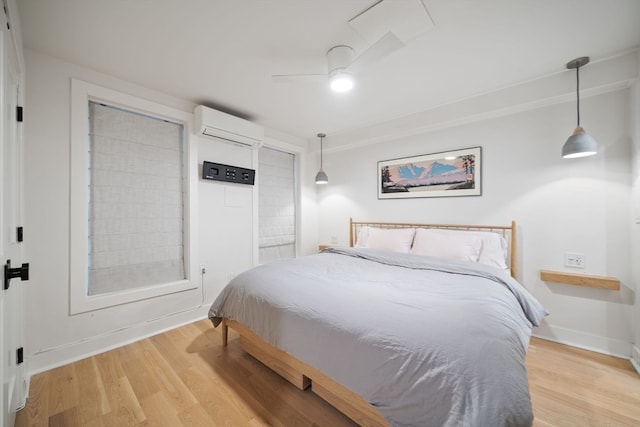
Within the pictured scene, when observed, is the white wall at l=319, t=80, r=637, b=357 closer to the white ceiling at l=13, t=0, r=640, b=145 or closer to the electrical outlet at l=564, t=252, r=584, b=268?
the electrical outlet at l=564, t=252, r=584, b=268

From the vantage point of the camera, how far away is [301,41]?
1836 millimetres

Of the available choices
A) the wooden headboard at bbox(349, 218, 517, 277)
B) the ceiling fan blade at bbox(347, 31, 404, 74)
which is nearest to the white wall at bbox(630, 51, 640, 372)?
the wooden headboard at bbox(349, 218, 517, 277)

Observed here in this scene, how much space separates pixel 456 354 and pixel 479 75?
2.48m

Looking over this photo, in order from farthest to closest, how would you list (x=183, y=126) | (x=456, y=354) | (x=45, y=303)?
(x=183, y=126) < (x=45, y=303) < (x=456, y=354)

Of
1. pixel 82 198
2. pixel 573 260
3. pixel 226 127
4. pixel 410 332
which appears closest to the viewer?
pixel 410 332

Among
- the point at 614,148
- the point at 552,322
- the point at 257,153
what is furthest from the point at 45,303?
the point at 614,148

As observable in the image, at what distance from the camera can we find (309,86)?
8.23ft

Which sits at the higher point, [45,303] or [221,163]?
[221,163]

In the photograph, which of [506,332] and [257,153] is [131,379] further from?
[257,153]

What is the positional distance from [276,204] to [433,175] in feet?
7.59

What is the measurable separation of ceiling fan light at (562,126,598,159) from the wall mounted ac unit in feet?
10.5

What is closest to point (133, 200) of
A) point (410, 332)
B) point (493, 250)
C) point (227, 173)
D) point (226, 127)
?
point (227, 173)

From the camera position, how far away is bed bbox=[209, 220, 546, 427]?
967 millimetres

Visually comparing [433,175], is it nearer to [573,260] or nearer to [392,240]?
[392,240]
